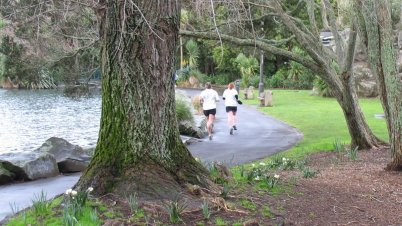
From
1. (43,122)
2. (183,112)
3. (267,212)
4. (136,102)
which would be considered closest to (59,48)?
(183,112)

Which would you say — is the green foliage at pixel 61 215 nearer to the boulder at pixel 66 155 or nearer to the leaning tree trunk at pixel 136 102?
the leaning tree trunk at pixel 136 102

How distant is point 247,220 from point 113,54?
258 cm

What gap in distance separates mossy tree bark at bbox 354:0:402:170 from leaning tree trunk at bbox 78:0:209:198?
4.87 meters

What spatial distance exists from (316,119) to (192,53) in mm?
33367

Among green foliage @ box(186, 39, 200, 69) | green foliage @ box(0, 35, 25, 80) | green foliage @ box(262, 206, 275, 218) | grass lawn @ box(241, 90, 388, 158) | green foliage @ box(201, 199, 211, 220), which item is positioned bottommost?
grass lawn @ box(241, 90, 388, 158)

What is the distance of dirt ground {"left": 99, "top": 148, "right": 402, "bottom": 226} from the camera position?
5926 mm

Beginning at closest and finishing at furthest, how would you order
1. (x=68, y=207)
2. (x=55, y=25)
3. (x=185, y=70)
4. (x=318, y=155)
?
(x=68, y=207), (x=55, y=25), (x=318, y=155), (x=185, y=70)

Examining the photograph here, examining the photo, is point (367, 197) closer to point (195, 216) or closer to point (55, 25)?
point (195, 216)

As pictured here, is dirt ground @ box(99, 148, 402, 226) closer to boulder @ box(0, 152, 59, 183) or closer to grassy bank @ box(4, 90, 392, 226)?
grassy bank @ box(4, 90, 392, 226)

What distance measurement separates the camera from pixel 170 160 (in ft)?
21.8

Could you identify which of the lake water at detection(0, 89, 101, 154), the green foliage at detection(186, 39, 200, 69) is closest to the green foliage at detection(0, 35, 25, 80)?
the lake water at detection(0, 89, 101, 154)

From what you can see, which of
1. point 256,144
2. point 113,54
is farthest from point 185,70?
point 113,54

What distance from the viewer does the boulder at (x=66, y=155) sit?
41.9ft

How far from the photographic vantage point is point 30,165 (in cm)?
1154
